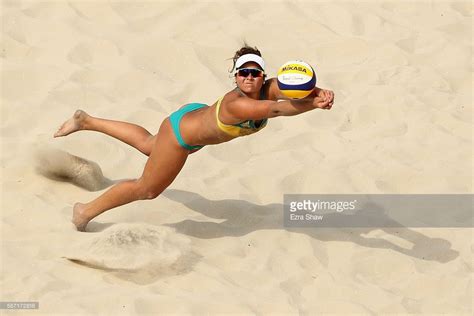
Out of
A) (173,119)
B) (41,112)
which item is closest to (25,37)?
(41,112)

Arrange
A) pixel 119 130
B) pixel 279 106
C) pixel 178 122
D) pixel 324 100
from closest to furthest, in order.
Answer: pixel 324 100 → pixel 279 106 → pixel 178 122 → pixel 119 130

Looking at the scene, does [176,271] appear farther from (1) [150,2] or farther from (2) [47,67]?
(1) [150,2]

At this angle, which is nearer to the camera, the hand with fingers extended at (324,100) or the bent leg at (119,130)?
the hand with fingers extended at (324,100)

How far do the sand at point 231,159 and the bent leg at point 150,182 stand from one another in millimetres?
151

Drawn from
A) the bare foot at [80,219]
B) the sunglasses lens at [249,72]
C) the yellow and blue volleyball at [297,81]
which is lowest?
the bare foot at [80,219]

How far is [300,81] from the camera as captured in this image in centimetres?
583

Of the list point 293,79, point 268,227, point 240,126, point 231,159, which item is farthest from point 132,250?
point 231,159

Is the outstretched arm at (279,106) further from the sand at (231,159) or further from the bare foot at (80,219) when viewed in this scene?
the bare foot at (80,219)

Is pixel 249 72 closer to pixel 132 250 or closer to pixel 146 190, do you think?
pixel 146 190

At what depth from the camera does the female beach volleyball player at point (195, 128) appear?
6043 mm

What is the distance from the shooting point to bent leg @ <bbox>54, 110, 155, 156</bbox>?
6.94 m

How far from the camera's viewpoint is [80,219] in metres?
6.68

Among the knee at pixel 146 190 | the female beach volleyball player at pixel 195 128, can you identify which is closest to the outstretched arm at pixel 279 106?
the female beach volleyball player at pixel 195 128

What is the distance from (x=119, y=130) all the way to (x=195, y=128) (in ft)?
2.66
